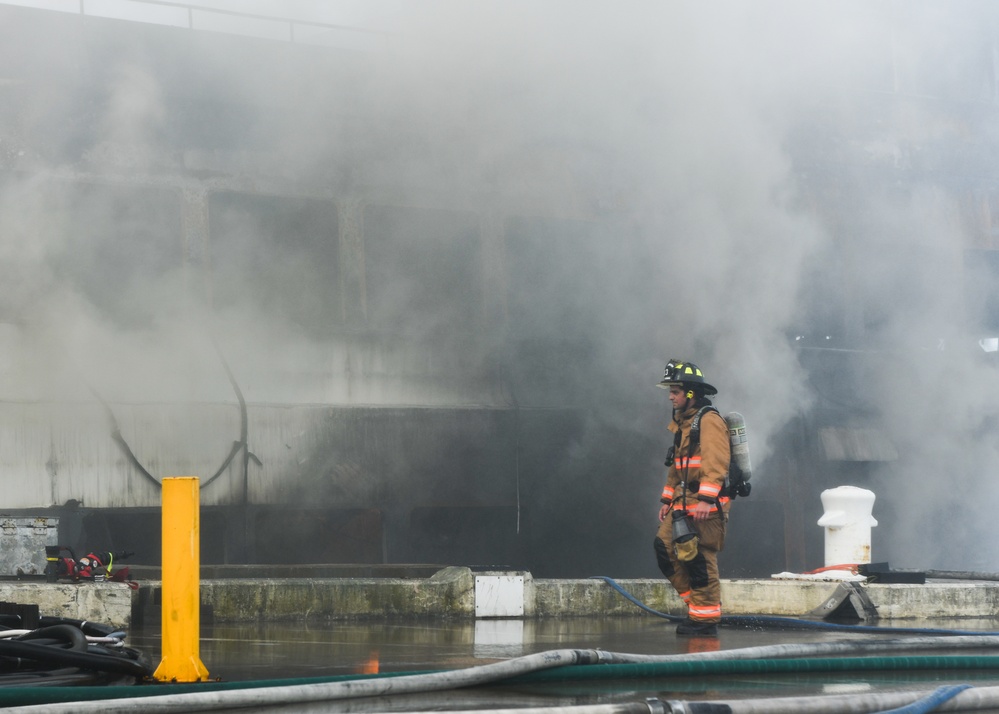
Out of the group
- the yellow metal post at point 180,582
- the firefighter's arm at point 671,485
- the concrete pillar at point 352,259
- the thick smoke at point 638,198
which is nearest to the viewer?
the yellow metal post at point 180,582

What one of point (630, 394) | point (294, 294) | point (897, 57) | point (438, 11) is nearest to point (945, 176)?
point (897, 57)

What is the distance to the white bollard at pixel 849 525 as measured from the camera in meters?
6.77

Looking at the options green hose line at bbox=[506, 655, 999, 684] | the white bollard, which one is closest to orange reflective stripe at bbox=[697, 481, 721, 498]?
green hose line at bbox=[506, 655, 999, 684]

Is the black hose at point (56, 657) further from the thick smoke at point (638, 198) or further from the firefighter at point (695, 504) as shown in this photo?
the thick smoke at point (638, 198)

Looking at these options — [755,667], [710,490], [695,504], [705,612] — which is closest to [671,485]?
[695,504]

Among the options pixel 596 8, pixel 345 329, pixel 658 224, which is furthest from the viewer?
pixel 658 224

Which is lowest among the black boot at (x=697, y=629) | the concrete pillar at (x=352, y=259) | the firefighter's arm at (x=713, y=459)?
the black boot at (x=697, y=629)

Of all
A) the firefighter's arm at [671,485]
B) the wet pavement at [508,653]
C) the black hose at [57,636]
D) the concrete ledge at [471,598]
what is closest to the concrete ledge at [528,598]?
the concrete ledge at [471,598]

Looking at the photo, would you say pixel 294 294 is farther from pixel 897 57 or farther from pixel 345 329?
pixel 897 57

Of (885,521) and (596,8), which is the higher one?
(596,8)

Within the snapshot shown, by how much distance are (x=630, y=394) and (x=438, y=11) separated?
13.7 feet

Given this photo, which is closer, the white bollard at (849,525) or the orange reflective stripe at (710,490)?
the orange reflective stripe at (710,490)

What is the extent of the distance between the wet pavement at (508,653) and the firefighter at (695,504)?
6.9 inches

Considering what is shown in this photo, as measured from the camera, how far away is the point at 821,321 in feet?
42.8
